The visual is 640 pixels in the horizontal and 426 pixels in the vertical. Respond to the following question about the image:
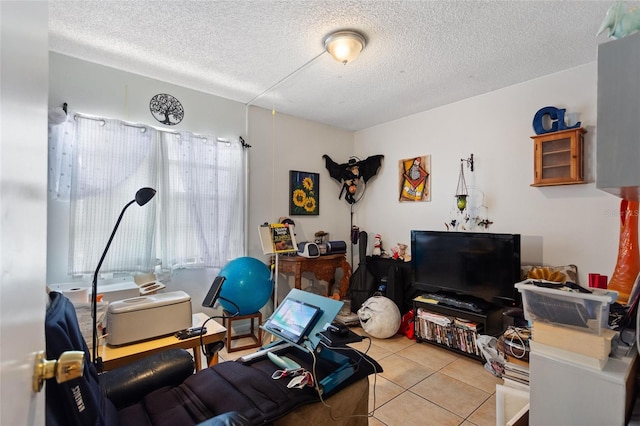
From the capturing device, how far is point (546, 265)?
105 inches

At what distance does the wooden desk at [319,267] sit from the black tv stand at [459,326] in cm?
94

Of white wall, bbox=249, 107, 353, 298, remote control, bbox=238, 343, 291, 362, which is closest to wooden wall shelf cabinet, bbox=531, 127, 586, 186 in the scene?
white wall, bbox=249, 107, 353, 298

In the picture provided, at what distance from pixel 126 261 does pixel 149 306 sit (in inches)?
49.6

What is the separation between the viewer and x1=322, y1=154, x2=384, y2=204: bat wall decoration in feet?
13.4

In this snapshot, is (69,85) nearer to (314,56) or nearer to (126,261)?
(126,261)

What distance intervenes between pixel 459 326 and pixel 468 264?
59cm

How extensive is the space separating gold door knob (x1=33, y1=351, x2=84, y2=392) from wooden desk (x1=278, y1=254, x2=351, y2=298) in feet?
8.94

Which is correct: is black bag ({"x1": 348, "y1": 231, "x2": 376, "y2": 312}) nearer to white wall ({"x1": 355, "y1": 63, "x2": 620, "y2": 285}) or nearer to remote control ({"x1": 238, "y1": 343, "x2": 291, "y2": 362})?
white wall ({"x1": 355, "y1": 63, "x2": 620, "y2": 285})

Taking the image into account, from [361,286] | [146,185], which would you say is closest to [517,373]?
[361,286]

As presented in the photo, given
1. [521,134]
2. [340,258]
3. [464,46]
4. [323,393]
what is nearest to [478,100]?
[521,134]

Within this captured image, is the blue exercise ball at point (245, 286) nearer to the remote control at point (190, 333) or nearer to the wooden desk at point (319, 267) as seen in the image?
the wooden desk at point (319, 267)

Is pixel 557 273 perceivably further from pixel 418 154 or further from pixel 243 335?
pixel 243 335

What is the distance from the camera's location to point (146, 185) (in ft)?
8.95

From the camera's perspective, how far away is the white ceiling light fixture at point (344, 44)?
206cm
